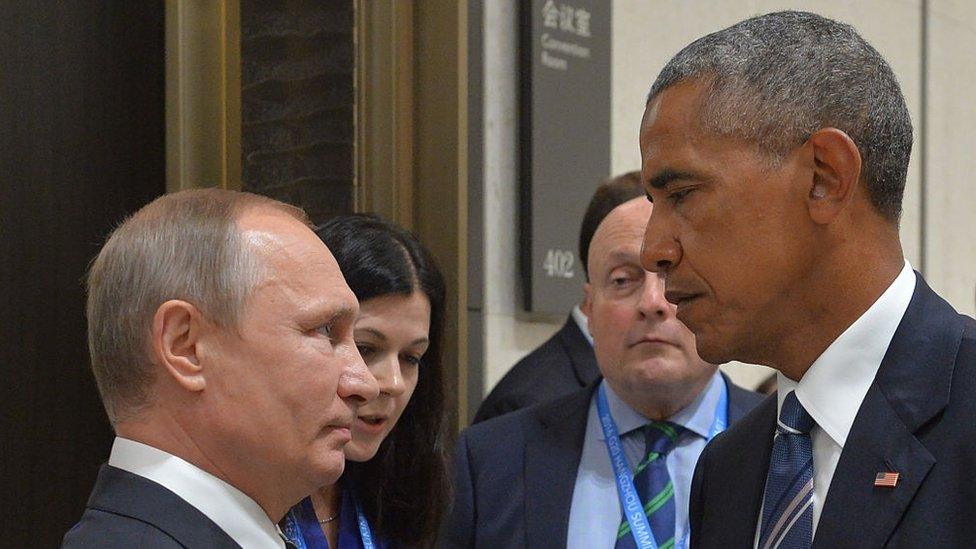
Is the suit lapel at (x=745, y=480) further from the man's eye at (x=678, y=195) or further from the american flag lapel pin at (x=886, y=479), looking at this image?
the man's eye at (x=678, y=195)

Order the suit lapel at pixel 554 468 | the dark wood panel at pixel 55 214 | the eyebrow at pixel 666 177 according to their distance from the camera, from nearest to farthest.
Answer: the eyebrow at pixel 666 177 < the suit lapel at pixel 554 468 < the dark wood panel at pixel 55 214

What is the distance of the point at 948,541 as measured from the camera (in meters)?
1.84

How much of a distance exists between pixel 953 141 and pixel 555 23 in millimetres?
3711

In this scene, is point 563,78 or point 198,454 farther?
point 563,78

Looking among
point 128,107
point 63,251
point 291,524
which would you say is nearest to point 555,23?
point 128,107

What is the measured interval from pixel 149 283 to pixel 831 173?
1053 mm

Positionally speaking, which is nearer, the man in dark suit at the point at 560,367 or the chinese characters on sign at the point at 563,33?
the man in dark suit at the point at 560,367

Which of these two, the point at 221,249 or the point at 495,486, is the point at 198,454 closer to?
the point at 221,249

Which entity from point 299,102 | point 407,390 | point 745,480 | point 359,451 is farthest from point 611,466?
point 299,102

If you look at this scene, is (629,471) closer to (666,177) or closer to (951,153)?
(666,177)

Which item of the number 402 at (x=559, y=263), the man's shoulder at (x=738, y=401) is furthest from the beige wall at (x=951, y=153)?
Answer: the man's shoulder at (x=738, y=401)

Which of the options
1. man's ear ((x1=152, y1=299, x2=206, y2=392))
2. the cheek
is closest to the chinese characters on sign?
the cheek

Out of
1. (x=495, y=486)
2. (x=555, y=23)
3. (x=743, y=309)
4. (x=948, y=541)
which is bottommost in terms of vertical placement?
(x=495, y=486)

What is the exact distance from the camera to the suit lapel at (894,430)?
191 centimetres
